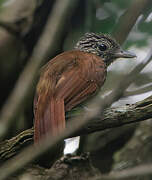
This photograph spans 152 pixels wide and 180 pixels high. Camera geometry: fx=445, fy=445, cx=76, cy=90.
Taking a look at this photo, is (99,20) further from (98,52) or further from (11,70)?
(11,70)

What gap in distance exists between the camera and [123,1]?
14.6 feet

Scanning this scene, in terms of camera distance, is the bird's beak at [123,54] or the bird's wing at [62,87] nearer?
the bird's wing at [62,87]

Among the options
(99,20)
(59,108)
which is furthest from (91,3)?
(59,108)

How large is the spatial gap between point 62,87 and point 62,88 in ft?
0.05

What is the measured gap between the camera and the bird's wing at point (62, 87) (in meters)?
3.15

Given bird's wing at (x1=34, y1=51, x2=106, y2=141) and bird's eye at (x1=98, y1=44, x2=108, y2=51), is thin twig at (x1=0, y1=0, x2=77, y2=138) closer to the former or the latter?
bird's wing at (x1=34, y1=51, x2=106, y2=141)

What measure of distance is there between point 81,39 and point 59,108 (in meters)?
1.80

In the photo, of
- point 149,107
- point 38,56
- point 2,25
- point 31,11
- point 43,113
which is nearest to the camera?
point 149,107

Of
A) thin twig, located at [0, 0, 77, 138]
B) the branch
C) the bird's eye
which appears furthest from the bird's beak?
the branch

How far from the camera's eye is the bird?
3133 mm

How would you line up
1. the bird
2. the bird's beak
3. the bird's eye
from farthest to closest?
the bird's eye < the bird's beak < the bird

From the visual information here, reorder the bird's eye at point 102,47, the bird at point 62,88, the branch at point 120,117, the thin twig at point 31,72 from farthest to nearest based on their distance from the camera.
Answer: the bird's eye at point 102,47
the thin twig at point 31,72
the bird at point 62,88
the branch at point 120,117

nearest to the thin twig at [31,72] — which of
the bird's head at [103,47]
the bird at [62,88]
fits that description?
the bird at [62,88]

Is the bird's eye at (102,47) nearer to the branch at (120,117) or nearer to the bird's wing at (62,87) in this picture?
the bird's wing at (62,87)
